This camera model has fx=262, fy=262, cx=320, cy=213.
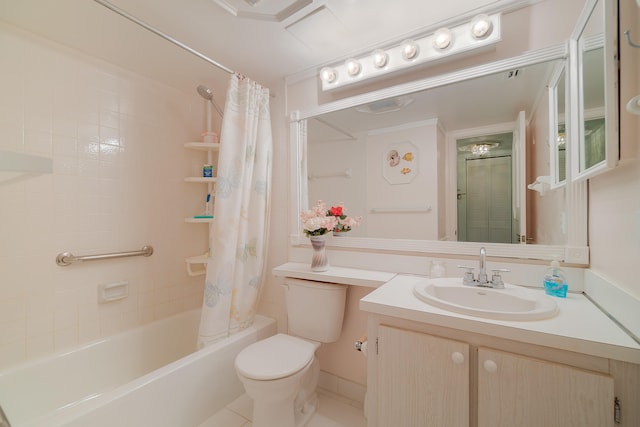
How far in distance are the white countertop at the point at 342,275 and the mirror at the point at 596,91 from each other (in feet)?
3.02

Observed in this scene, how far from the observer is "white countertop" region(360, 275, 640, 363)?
2.26ft

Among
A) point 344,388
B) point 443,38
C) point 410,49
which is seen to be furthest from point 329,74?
point 344,388

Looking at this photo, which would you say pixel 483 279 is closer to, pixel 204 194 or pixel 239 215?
pixel 239 215

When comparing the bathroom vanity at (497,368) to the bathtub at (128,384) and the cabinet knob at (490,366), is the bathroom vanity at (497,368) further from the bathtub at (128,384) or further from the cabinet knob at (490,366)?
the bathtub at (128,384)

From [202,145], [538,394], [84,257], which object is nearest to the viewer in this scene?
[538,394]

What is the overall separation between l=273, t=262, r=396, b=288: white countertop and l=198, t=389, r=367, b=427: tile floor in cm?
78

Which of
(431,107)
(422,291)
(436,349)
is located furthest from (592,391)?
(431,107)

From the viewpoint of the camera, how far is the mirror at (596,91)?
76 centimetres

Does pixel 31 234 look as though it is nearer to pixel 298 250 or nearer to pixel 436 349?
pixel 298 250

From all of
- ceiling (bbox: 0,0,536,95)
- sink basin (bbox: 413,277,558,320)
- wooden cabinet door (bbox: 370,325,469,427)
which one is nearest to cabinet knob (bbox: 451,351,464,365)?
wooden cabinet door (bbox: 370,325,469,427)

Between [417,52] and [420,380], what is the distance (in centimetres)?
155

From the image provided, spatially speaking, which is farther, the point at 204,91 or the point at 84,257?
the point at 204,91

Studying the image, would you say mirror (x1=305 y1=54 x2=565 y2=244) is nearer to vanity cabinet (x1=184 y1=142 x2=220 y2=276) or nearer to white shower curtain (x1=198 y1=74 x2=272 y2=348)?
white shower curtain (x1=198 y1=74 x2=272 y2=348)

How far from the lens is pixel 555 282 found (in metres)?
1.07
